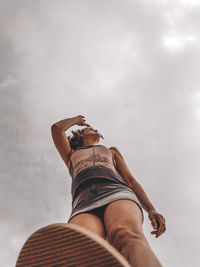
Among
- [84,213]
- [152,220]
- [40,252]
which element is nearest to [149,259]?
[40,252]

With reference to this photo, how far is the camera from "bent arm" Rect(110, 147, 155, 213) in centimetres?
272

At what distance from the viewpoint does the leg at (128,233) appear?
Answer: 4.58 feet

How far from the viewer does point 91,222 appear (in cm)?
198

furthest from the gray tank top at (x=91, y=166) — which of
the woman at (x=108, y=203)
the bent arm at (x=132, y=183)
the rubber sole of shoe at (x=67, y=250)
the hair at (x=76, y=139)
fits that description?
the rubber sole of shoe at (x=67, y=250)

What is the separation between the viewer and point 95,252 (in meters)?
1.04

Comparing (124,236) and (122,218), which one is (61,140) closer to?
(122,218)

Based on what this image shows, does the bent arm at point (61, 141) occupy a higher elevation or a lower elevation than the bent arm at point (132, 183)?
higher

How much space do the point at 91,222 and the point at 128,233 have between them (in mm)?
378

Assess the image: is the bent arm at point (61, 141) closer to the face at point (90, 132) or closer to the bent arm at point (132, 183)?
the face at point (90, 132)

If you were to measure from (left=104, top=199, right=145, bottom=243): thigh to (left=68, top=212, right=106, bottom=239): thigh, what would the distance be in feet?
0.18

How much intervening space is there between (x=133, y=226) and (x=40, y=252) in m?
0.83

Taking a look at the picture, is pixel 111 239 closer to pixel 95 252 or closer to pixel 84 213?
pixel 84 213

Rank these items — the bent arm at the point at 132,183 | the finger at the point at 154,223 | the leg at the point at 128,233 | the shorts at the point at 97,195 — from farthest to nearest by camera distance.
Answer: the bent arm at the point at 132,183, the finger at the point at 154,223, the shorts at the point at 97,195, the leg at the point at 128,233

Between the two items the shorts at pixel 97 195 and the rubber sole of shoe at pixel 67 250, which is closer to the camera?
the rubber sole of shoe at pixel 67 250
